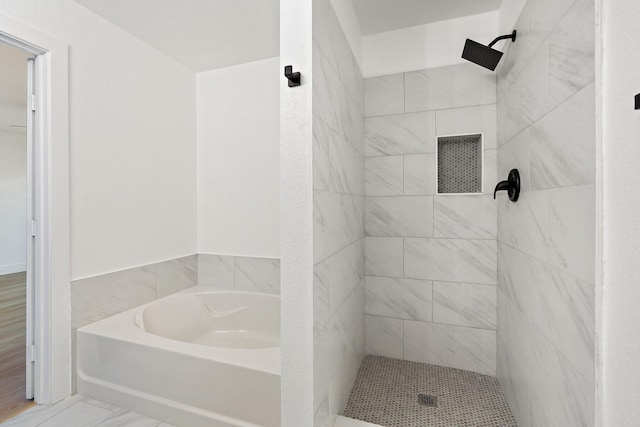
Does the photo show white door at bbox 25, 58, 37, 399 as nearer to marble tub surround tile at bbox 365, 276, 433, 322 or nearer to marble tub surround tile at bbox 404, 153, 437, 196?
marble tub surround tile at bbox 365, 276, 433, 322

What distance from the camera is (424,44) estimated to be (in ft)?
7.00

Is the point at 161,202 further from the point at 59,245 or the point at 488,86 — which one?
the point at 488,86

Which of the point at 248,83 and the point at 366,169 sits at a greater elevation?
the point at 248,83

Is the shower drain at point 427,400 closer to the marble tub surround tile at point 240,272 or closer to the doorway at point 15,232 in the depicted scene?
the marble tub surround tile at point 240,272

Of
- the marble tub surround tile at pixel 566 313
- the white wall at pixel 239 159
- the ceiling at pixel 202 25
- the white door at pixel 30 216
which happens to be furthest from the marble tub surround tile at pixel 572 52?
the white door at pixel 30 216

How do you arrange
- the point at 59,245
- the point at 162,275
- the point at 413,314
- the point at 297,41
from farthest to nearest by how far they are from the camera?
the point at 162,275, the point at 413,314, the point at 59,245, the point at 297,41

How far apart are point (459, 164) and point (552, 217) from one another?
1102 millimetres

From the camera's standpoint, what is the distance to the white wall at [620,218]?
69cm

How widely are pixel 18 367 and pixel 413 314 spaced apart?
2894 millimetres

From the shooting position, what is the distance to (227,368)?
4.73 ft

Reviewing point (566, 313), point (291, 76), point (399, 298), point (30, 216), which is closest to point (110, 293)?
point (30, 216)

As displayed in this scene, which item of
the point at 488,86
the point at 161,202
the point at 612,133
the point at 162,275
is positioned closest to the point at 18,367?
the point at 162,275

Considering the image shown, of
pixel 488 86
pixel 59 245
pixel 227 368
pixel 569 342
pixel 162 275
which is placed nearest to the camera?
pixel 569 342

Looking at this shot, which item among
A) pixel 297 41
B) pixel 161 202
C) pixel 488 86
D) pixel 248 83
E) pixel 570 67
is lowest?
pixel 161 202
